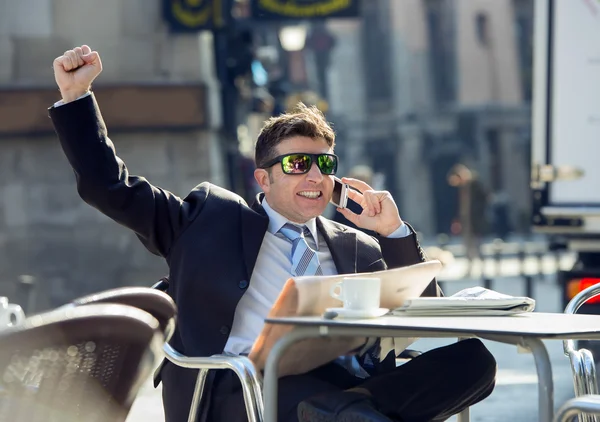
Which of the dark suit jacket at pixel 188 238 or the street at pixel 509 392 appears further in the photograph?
the street at pixel 509 392

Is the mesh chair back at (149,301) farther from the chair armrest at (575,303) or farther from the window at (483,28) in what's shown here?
the window at (483,28)

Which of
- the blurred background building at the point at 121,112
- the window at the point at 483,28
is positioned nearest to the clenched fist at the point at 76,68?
the blurred background building at the point at 121,112

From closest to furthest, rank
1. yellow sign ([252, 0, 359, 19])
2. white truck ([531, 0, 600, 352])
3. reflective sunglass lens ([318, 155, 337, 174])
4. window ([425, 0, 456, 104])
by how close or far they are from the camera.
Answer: reflective sunglass lens ([318, 155, 337, 174]), white truck ([531, 0, 600, 352]), yellow sign ([252, 0, 359, 19]), window ([425, 0, 456, 104])

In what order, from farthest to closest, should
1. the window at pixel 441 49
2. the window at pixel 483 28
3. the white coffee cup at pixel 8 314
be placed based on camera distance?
the window at pixel 483 28, the window at pixel 441 49, the white coffee cup at pixel 8 314

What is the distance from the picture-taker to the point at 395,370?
12.9ft

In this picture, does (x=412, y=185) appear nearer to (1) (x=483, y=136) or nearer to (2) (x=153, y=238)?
(1) (x=483, y=136)

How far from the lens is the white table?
325cm

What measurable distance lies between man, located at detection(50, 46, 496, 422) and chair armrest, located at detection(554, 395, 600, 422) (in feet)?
2.44

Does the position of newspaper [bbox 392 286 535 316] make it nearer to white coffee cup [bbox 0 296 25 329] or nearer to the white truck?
white coffee cup [bbox 0 296 25 329]

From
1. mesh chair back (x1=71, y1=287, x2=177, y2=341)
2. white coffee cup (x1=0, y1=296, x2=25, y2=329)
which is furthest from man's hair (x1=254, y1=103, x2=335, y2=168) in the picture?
mesh chair back (x1=71, y1=287, x2=177, y2=341)

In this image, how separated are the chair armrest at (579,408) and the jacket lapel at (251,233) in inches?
56.0

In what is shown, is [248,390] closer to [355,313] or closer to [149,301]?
[355,313]

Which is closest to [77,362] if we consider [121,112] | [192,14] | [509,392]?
[509,392]

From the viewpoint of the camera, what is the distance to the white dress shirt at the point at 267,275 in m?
4.31
